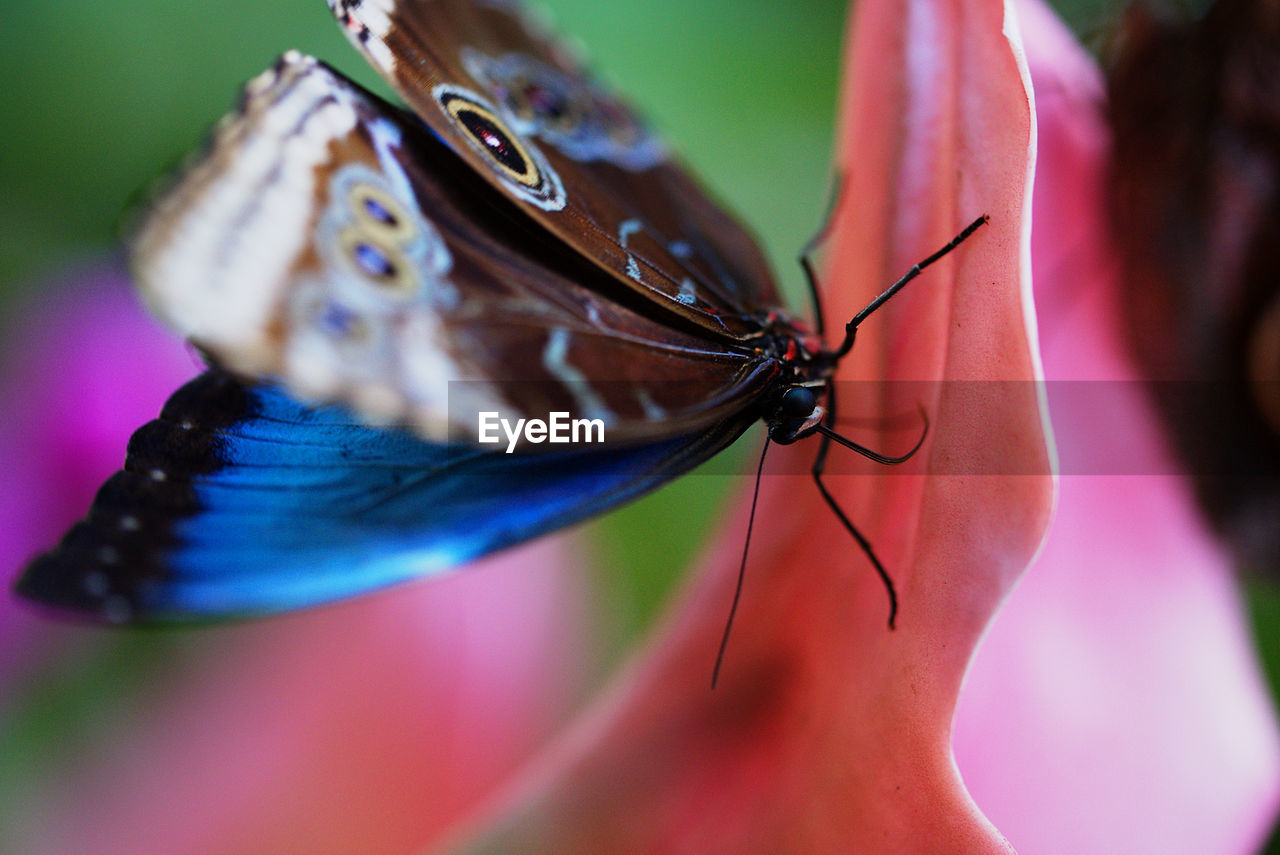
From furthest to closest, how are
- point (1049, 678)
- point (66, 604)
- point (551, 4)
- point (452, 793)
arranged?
point (551, 4), point (452, 793), point (1049, 678), point (66, 604)

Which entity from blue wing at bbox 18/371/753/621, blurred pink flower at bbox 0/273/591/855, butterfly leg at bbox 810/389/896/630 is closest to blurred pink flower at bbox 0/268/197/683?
blurred pink flower at bbox 0/273/591/855

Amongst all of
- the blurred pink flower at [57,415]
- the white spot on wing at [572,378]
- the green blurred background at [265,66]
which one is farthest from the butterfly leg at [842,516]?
the blurred pink flower at [57,415]

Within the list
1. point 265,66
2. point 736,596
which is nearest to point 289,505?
point 736,596

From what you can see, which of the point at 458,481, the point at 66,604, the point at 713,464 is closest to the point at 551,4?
the point at 713,464

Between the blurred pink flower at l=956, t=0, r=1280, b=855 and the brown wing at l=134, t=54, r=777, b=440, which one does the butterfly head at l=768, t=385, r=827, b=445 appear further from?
the blurred pink flower at l=956, t=0, r=1280, b=855

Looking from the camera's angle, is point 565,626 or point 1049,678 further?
point 565,626

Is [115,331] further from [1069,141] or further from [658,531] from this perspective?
[1069,141]

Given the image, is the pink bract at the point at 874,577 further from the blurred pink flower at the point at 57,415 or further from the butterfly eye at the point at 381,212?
the blurred pink flower at the point at 57,415
